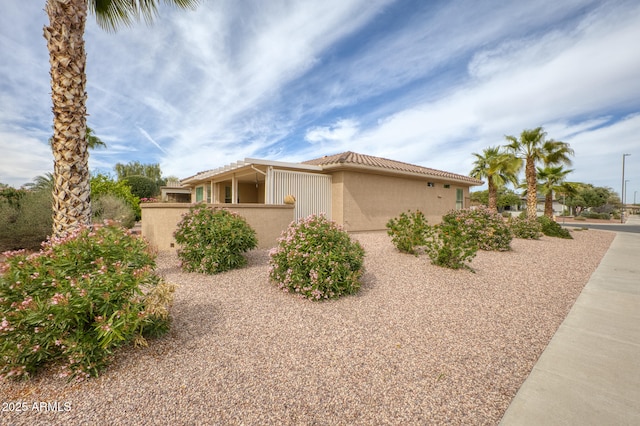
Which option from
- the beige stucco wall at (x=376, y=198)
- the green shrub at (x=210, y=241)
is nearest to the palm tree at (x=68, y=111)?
the green shrub at (x=210, y=241)

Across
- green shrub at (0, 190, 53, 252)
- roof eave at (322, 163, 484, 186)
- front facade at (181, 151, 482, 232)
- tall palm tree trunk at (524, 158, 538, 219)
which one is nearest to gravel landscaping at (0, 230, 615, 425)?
front facade at (181, 151, 482, 232)

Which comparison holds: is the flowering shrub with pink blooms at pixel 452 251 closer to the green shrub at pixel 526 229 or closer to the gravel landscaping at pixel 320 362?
the gravel landscaping at pixel 320 362

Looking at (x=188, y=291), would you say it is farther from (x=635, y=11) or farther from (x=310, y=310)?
(x=635, y=11)

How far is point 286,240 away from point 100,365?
3.22 meters

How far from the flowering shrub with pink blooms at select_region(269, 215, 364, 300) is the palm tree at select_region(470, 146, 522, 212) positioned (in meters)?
16.2

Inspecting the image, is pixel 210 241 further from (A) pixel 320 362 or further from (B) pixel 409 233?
(B) pixel 409 233

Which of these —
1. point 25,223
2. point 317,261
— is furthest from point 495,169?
point 25,223

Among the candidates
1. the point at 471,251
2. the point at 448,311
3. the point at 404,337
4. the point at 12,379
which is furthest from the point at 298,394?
the point at 471,251

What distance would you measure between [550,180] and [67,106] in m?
30.0

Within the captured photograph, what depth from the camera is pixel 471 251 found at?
633cm

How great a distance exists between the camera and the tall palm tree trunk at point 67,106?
17.8 feet

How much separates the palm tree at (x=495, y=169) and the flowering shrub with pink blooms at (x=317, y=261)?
16.2m

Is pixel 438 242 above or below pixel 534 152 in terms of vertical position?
below

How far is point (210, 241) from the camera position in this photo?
6.30 meters
